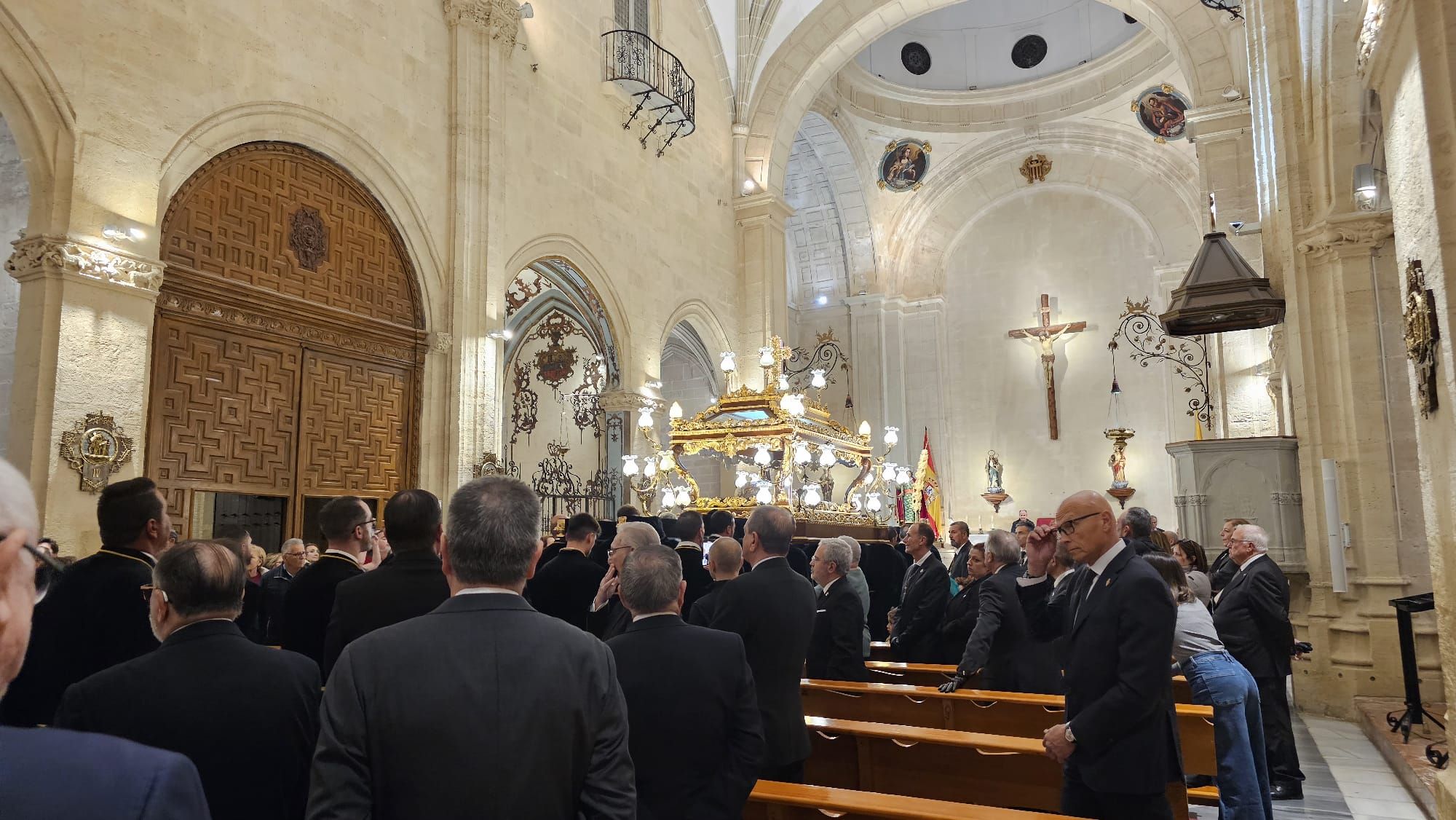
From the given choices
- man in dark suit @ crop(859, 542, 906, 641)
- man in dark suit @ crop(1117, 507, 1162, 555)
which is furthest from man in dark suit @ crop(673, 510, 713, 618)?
man in dark suit @ crop(859, 542, 906, 641)

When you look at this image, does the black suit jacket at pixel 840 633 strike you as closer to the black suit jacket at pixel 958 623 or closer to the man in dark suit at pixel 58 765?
the black suit jacket at pixel 958 623

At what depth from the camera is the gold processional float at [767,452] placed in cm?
1246

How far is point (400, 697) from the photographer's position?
200 centimetres

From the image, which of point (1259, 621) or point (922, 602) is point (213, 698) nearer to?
point (922, 602)

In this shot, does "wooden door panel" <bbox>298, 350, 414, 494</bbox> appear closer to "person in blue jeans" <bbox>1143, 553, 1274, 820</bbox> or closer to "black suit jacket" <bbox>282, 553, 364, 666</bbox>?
"black suit jacket" <bbox>282, 553, 364, 666</bbox>

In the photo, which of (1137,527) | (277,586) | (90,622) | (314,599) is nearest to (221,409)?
(277,586)

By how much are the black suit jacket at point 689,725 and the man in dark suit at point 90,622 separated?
169 centimetres

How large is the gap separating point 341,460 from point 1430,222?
9.05 m

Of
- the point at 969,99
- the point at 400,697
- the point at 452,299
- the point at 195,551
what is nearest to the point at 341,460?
the point at 452,299

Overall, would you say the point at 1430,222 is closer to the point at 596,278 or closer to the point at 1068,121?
the point at 596,278

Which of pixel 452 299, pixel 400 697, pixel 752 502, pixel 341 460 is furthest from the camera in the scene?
pixel 752 502

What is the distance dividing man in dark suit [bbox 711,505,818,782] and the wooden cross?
18.0 metres

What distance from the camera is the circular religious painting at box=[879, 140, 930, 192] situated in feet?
71.8

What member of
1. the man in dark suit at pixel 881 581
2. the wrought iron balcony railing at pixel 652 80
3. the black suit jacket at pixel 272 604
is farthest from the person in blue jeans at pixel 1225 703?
the wrought iron balcony railing at pixel 652 80
